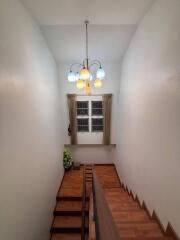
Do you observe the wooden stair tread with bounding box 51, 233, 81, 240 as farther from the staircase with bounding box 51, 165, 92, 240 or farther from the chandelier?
the chandelier

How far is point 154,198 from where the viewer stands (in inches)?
92.8

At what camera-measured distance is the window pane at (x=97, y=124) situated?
241 inches

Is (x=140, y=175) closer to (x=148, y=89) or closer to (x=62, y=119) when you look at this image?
(x=148, y=89)

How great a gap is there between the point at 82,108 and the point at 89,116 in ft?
1.22

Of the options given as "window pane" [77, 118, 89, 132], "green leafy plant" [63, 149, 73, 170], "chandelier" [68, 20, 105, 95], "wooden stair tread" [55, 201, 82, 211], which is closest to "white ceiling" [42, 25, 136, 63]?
"chandelier" [68, 20, 105, 95]

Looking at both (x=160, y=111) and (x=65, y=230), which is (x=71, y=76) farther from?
(x=65, y=230)

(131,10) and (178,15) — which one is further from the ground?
(131,10)

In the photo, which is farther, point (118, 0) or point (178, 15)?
point (118, 0)

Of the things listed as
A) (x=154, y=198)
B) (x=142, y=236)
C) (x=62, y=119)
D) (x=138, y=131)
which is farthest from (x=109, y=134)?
(x=142, y=236)

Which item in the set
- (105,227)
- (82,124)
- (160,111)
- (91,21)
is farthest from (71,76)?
(105,227)

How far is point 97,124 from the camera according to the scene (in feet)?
20.2

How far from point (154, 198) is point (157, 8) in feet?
8.41

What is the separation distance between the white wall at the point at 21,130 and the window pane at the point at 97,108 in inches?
113

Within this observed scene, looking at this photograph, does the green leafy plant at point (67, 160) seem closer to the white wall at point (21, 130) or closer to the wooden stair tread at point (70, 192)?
the wooden stair tread at point (70, 192)
